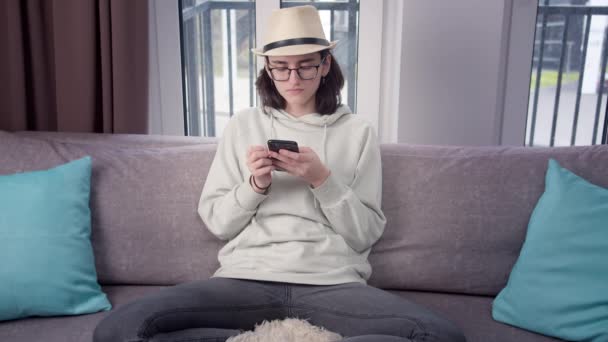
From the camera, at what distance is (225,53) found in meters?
2.31

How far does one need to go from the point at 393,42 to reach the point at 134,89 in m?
0.99

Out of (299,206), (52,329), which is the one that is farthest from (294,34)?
(52,329)

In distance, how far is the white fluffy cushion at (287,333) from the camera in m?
1.24

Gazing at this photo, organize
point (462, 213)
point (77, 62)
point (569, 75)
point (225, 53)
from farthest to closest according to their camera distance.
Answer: point (225, 53) < point (569, 75) < point (77, 62) < point (462, 213)

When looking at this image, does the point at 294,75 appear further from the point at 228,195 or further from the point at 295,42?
the point at 228,195

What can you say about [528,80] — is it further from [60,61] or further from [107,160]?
[60,61]

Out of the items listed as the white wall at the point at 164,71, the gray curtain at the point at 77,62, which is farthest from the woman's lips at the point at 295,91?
the white wall at the point at 164,71

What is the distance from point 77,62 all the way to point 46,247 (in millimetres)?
811

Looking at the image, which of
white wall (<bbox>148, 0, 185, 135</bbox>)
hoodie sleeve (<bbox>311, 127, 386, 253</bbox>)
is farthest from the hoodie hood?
white wall (<bbox>148, 0, 185, 135</bbox>)

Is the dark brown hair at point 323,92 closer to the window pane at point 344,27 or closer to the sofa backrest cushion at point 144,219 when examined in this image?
the sofa backrest cushion at point 144,219

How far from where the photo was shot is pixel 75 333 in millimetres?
1342

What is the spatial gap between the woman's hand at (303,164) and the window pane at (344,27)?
943 mm

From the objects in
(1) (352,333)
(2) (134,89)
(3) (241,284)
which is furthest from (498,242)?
(2) (134,89)

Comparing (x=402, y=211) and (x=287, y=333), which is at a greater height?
(x=402, y=211)
